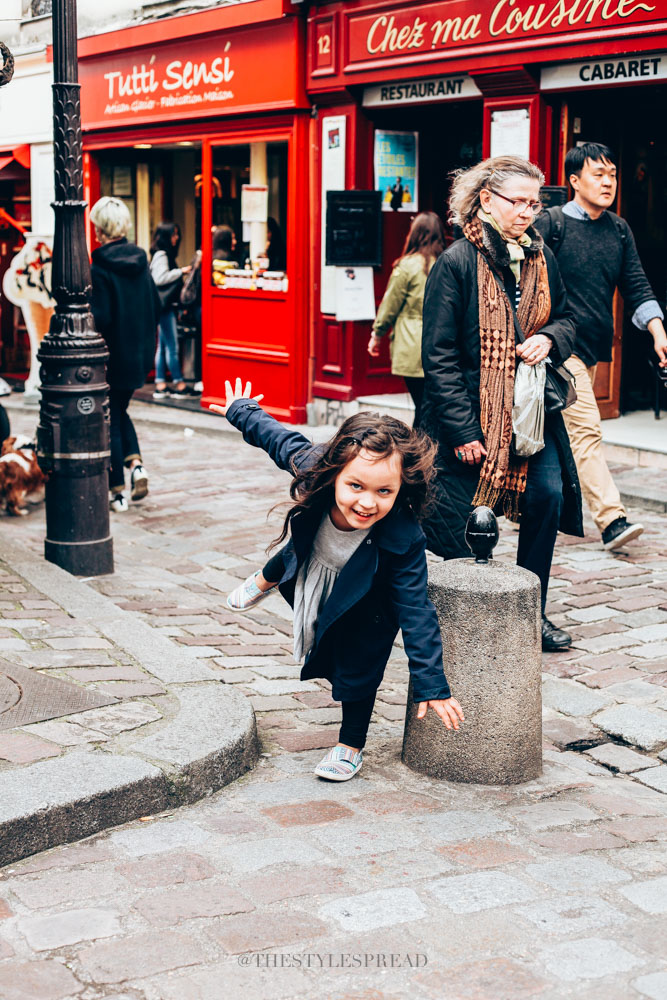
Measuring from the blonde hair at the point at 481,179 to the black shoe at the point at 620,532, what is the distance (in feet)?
8.22

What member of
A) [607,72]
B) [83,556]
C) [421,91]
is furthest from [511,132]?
[83,556]

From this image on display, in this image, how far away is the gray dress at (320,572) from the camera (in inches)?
156

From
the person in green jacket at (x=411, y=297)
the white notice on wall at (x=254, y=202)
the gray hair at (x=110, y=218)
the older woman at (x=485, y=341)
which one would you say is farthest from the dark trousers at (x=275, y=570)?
the white notice on wall at (x=254, y=202)

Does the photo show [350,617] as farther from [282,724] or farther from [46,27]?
[46,27]

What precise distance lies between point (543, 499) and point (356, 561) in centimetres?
148

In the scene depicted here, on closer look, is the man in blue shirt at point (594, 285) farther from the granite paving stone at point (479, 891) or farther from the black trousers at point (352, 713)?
the granite paving stone at point (479, 891)

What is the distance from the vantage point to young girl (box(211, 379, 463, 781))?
12.2ft

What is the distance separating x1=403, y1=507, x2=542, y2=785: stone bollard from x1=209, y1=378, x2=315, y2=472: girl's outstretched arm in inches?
23.3

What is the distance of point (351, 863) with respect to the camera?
11.6ft

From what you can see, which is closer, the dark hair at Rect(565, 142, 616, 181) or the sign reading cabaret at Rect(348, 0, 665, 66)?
the dark hair at Rect(565, 142, 616, 181)

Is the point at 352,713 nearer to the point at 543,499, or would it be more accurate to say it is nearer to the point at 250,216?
the point at 543,499

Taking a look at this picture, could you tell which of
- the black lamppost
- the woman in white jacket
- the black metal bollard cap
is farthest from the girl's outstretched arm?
the woman in white jacket

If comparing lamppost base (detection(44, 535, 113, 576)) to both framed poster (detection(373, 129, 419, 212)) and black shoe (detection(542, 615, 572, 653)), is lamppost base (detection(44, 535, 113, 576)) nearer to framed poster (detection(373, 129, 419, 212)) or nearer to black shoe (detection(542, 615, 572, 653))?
black shoe (detection(542, 615, 572, 653))

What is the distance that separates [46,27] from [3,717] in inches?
556
